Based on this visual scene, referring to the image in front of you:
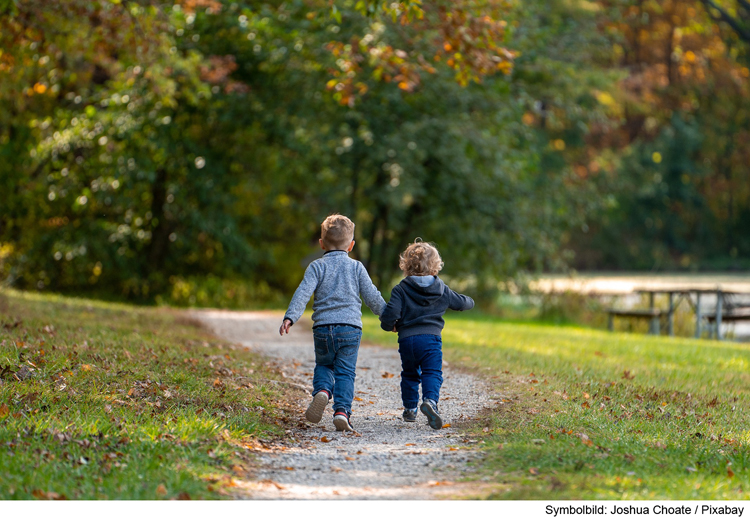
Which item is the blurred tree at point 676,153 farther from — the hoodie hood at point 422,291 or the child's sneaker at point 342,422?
the child's sneaker at point 342,422

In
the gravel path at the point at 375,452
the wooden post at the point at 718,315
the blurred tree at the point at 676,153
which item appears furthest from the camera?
the blurred tree at the point at 676,153

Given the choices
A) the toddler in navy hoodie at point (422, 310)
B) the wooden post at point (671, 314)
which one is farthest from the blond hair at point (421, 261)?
the wooden post at point (671, 314)

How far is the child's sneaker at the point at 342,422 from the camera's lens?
5453 mm

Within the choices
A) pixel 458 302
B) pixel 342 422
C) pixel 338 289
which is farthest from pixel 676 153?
pixel 342 422

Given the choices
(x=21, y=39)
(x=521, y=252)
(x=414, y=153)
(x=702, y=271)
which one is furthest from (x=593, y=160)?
(x=21, y=39)

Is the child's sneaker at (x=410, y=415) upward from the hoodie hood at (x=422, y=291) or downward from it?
downward

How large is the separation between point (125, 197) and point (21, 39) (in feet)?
18.0

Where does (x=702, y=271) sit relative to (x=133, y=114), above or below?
below

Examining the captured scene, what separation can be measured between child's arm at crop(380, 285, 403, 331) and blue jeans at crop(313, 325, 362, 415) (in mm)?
204

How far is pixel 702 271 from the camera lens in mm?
38188

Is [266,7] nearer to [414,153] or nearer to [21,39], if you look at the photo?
[414,153]

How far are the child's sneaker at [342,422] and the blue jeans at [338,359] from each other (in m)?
0.03

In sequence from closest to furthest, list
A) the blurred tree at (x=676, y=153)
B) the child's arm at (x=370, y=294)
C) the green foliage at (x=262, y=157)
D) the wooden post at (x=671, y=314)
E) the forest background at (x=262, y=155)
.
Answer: the child's arm at (x=370, y=294) < the forest background at (x=262, y=155) < the green foliage at (x=262, y=157) < the wooden post at (x=671, y=314) < the blurred tree at (x=676, y=153)

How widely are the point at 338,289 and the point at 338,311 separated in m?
0.15
